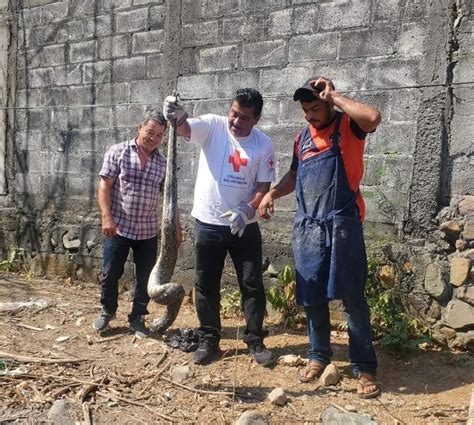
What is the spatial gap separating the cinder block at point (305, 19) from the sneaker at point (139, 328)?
112 inches

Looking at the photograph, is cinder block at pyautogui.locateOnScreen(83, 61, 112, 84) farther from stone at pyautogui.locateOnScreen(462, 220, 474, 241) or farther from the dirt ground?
stone at pyautogui.locateOnScreen(462, 220, 474, 241)

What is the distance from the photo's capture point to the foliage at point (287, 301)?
500 cm

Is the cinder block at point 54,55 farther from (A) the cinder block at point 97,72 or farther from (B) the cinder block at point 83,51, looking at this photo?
(A) the cinder block at point 97,72

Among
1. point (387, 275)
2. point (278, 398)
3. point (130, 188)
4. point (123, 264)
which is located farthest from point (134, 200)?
point (387, 275)

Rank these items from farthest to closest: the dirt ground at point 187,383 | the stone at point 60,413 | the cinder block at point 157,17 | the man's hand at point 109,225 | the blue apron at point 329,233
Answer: the cinder block at point 157,17
the man's hand at point 109,225
the blue apron at point 329,233
the dirt ground at point 187,383
the stone at point 60,413

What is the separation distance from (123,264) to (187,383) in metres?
1.28

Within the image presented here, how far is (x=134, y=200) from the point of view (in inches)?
176

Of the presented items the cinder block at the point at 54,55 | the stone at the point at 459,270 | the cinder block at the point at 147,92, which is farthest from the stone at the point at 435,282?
the cinder block at the point at 54,55

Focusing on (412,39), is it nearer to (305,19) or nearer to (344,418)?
(305,19)

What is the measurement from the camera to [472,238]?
14.2 ft

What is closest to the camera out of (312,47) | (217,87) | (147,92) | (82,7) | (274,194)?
(274,194)

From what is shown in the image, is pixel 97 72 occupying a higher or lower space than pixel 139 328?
higher

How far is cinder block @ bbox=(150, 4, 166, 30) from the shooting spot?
5898 millimetres

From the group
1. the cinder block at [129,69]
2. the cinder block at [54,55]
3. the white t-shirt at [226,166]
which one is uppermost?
the cinder block at [54,55]
